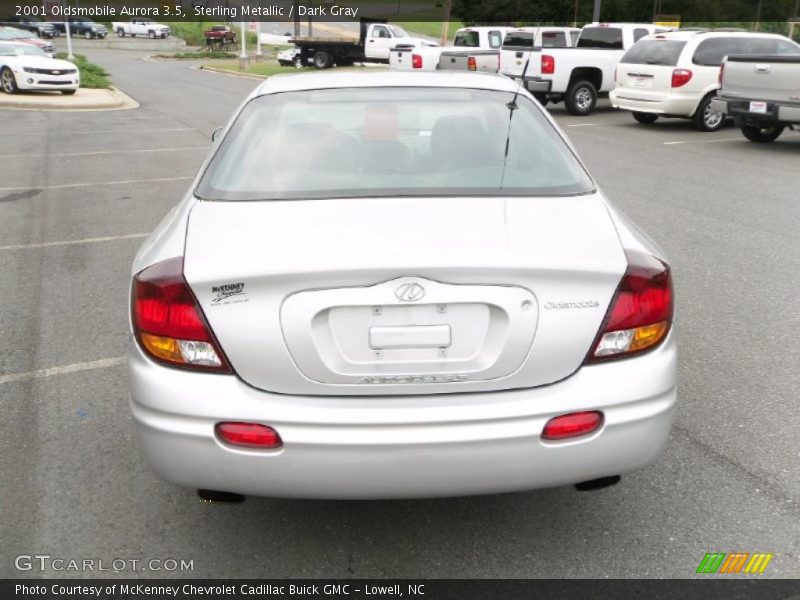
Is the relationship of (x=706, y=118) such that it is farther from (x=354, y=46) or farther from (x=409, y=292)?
(x=354, y=46)

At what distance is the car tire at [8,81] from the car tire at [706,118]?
17164 millimetres

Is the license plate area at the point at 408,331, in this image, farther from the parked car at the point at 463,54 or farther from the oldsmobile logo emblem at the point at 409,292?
the parked car at the point at 463,54

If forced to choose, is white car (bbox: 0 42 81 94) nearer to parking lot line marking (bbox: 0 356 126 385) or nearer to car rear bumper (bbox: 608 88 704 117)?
car rear bumper (bbox: 608 88 704 117)

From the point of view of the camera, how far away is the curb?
1992cm

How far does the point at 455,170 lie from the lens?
10.7 ft

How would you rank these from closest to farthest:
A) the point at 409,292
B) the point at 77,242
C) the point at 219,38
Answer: the point at 409,292 → the point at 77,242 → the point at 219,38

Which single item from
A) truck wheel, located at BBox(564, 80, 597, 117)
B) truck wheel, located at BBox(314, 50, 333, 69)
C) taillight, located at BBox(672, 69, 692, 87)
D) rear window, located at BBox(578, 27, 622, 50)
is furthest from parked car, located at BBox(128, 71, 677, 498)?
truck wheel, located at BBox(314, 50, 333, 69)

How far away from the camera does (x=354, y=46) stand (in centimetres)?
3694

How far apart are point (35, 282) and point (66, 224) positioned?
209 cm

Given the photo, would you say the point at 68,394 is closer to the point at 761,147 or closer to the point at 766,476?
the point at 766,476

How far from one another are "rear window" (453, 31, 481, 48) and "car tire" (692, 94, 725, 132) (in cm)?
1105

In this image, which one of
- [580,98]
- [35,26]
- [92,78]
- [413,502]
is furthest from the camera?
[35,26]

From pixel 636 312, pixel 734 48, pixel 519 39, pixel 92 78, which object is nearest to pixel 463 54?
pixel 519 39

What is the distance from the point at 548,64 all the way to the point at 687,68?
367 cm
